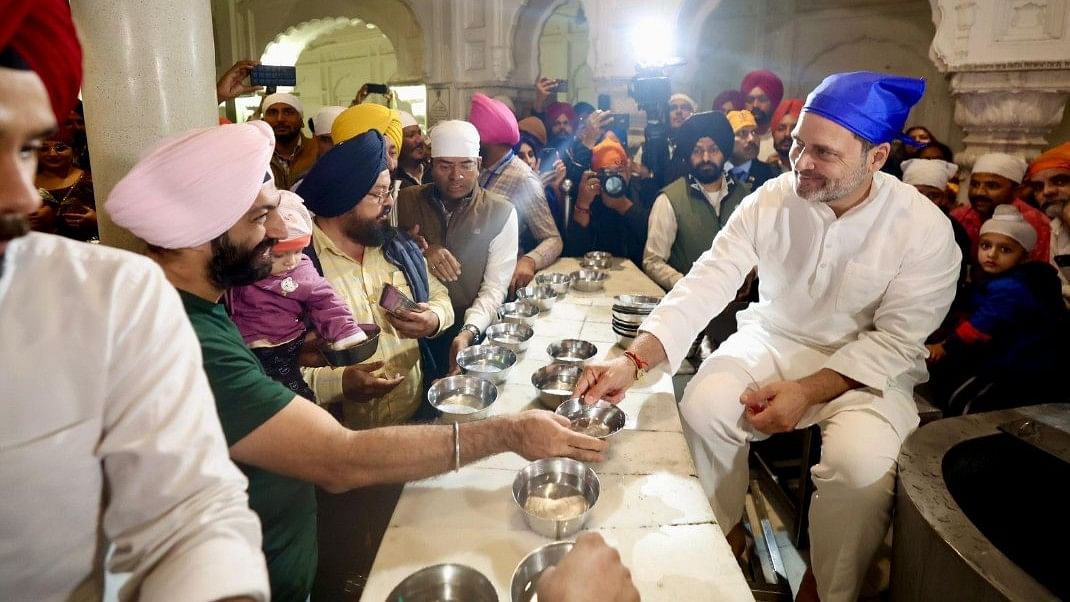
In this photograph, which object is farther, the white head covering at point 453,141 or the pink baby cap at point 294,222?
the white head covering at point 453,141

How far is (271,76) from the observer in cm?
333

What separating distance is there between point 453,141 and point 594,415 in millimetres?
2091

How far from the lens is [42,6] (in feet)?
2.72

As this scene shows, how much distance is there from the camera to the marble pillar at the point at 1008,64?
16.9 ft

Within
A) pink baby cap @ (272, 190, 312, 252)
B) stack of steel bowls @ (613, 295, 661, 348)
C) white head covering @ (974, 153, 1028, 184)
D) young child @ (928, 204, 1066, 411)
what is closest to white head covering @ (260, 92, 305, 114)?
pink baby cap @ (272, 190, 312, 252)

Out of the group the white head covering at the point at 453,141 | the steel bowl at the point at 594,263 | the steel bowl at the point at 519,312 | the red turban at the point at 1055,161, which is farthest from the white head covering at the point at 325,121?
the red turban at the point at 1055,161

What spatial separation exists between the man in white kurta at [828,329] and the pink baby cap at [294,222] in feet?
3.39

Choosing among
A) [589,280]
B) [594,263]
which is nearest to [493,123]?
[594,263]

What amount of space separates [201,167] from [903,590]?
224 cm

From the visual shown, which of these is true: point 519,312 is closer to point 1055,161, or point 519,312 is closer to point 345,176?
point 345,176

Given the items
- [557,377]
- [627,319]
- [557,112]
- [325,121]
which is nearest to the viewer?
[557,377]

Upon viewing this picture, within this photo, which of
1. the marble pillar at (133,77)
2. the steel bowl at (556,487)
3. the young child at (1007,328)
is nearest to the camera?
the steel bowl at (556,487)

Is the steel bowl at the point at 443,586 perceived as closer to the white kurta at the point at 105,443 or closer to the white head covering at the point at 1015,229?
the white kurta at the point at 105,443

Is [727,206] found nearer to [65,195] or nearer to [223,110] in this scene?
[65,195]
